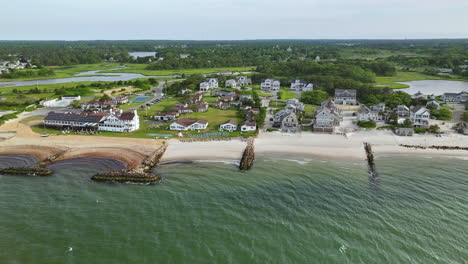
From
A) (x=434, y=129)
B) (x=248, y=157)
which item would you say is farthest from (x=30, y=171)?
(x=434, y=129)

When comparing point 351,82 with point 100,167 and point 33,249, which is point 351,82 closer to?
point 100,167

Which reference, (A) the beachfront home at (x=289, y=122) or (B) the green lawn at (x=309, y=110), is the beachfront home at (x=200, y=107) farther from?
(B) the green lawn at (x=309, y=110)

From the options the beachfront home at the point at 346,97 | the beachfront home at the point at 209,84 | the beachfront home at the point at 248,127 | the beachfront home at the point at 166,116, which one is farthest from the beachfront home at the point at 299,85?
the beachfront home at the point at 166,116

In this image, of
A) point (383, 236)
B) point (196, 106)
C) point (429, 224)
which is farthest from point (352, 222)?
point (196, 106)

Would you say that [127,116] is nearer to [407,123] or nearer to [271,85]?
[407,123]

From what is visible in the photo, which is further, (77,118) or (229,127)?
(77,118)
